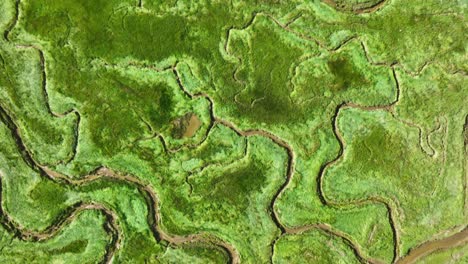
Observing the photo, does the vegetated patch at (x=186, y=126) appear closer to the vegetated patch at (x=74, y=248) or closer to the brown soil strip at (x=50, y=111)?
the brown soil strip at (x=50, y=111)

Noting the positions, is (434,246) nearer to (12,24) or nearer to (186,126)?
(186,126)

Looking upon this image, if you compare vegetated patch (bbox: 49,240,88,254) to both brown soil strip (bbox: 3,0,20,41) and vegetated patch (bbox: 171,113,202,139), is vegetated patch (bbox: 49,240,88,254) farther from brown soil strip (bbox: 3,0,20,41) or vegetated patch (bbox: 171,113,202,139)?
brown soil strip (bbox: 3,0,20,41)

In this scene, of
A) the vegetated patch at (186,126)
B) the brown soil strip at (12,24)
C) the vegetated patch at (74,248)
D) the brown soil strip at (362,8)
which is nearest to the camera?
the vegetated patch at (74,248)

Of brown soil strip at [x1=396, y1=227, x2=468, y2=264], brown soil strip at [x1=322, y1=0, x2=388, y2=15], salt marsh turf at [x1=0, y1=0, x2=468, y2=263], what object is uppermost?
brown soil strip at [x1=322, y1=0, x2=388, y2=15]

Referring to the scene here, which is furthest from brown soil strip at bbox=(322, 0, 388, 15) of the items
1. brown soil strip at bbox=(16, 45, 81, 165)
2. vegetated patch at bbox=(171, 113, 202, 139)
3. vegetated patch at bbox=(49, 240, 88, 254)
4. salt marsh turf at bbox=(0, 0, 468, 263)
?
vegetated patch at bbox=(49, 240, 88, 254)

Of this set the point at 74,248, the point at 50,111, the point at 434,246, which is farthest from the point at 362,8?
the point at 74,248

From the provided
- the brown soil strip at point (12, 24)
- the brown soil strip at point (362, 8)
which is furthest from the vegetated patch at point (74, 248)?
the brown soil strip at point (362, 8)

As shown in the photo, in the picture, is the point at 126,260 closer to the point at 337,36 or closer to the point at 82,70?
the point at 82,70
